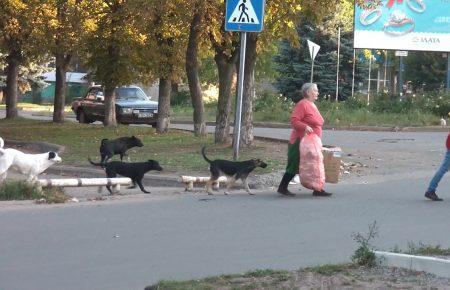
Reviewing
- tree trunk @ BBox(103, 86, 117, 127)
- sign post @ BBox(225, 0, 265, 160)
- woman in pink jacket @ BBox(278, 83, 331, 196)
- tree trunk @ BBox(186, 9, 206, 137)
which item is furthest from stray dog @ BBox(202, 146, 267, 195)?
tree trunk @ BBox(103, 86, 117, 127)

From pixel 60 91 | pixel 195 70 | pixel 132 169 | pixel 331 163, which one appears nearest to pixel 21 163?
pixel 132 169

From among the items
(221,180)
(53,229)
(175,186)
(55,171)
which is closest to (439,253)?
(53,229)

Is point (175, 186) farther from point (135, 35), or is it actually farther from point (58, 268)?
point (135, 35)

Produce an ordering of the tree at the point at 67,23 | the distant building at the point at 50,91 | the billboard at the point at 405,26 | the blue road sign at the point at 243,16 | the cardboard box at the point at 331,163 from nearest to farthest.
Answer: the cardboard box at the point at 331,163, the blue road sign at the point at 243,16, the tree at the point at 67,23, the billboard at the point at 405,26, the distant building at the point at 50,91

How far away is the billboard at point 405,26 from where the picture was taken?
39438 mm

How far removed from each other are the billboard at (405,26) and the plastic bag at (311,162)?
27276 mm

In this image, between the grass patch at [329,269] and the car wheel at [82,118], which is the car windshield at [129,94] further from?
the grass patch at [329,269]

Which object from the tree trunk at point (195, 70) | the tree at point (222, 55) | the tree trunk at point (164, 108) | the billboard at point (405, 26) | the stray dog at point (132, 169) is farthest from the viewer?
the billboard at point (405, 26)

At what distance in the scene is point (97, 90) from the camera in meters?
36.4

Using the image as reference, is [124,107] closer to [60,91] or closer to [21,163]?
[60,91]

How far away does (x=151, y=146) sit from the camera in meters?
20.4

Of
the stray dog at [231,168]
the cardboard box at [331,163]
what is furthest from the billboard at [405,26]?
the stray dog at [231,168]

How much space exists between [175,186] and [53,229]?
4737mm

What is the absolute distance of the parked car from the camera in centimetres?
3222
